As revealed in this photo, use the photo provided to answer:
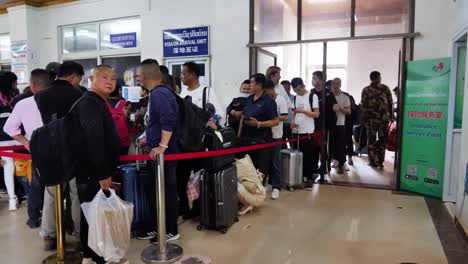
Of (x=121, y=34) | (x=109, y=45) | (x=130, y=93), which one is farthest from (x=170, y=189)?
(x=109, y=45)

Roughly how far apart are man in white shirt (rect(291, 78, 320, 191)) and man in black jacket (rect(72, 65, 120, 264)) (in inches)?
113

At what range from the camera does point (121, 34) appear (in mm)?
6609

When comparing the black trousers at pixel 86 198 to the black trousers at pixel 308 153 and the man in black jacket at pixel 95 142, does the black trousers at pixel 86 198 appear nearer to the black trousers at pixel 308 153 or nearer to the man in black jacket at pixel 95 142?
the man in black jacket at pixel 95 142

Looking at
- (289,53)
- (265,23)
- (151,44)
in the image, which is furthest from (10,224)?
(289,53)

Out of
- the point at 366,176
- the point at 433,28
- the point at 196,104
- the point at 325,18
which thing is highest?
the point at 325,18

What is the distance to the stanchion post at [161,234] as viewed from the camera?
2570 mm

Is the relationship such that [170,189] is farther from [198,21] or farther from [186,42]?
[198,21]

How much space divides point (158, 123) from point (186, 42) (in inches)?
134

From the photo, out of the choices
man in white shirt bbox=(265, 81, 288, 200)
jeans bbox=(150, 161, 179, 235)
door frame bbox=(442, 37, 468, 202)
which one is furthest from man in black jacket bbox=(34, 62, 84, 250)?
door frame bbox=(442, 37, 468, 202)

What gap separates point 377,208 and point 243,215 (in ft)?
4.84

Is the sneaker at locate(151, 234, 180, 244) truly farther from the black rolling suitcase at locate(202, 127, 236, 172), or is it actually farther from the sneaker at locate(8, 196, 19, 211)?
the sneaker at locate(8, 196, 19, 211)

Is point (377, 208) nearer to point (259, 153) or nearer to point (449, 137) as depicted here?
point (449, 137)

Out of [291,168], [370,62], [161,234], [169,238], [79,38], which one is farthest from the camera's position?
[370,62]

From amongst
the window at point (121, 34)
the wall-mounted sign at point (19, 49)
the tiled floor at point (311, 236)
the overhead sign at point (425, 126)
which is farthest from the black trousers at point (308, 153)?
the wall-mounted sign at point (19, 49)
